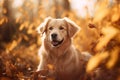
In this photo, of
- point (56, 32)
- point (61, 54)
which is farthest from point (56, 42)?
point (61, 54)

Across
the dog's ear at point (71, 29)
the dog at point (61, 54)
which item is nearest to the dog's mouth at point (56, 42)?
the dog at point (61, 54)

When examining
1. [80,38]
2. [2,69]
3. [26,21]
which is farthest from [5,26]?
[2,69]

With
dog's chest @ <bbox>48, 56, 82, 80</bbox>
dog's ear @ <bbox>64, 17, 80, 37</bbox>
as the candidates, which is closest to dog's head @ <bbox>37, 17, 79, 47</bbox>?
dog's ear @ <bbox>64, 17, 80, 37</bbox>

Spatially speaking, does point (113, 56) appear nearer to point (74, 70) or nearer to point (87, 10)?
point (74, 70)

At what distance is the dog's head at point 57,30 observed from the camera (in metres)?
4.22

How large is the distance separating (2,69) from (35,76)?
90 cm

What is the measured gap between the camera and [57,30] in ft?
14.1

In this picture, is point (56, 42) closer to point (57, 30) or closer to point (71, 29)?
point (57, 30)

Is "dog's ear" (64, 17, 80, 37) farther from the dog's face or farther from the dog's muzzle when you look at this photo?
the dog's muzzle

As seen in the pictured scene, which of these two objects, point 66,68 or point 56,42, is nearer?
point 56,42

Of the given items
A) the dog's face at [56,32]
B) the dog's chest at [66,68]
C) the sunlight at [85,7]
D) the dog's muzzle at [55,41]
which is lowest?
the dog's chest at [66,68]

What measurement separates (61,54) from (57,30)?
39 cm

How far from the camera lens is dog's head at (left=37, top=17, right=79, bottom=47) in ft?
13.8

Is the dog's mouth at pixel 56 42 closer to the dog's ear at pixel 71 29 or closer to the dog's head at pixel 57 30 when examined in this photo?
the dog's head at pixel 57 30
